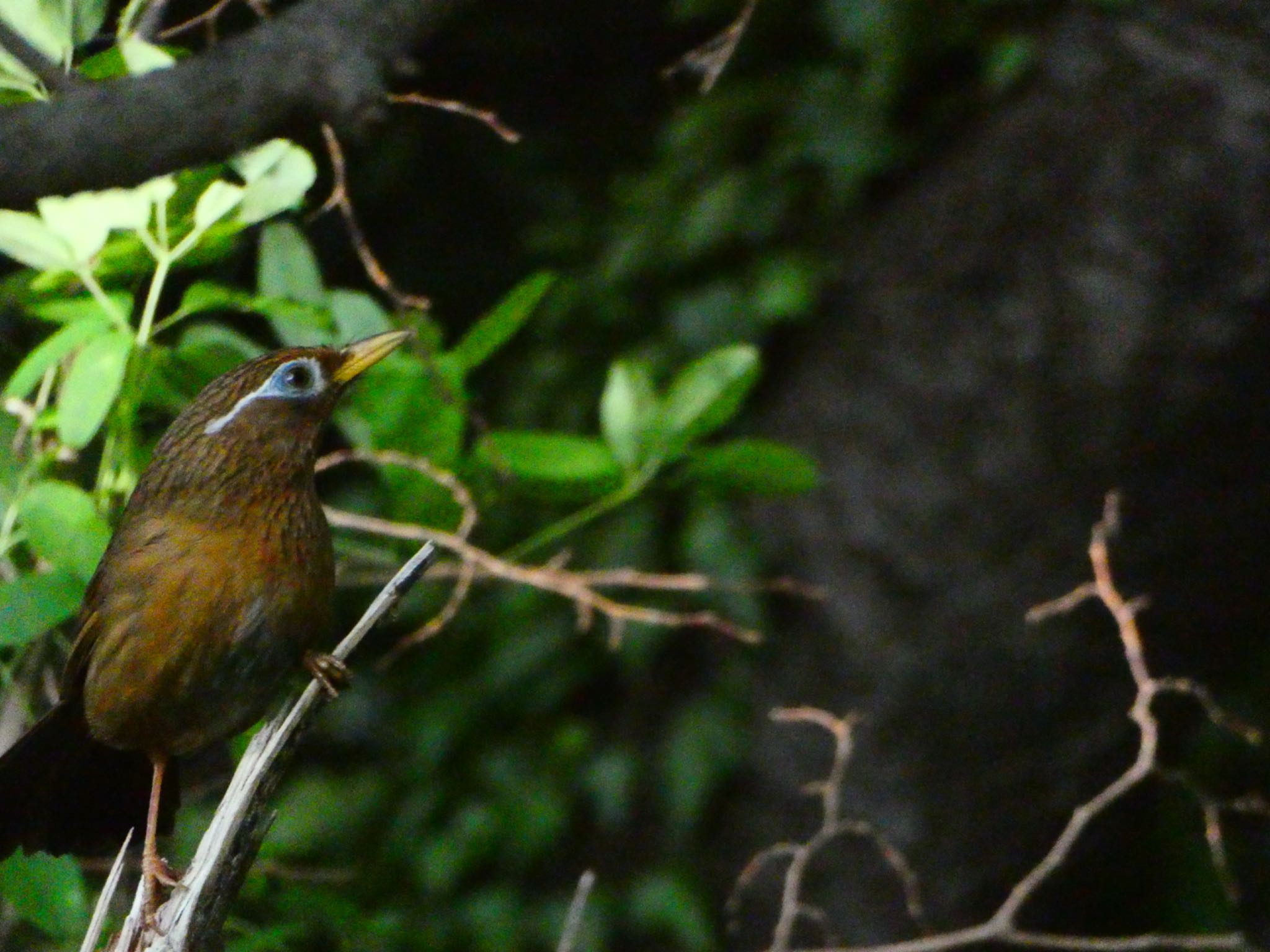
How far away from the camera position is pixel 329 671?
229 cm

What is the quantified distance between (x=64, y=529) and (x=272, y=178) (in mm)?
559

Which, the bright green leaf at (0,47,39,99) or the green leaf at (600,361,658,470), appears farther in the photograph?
the green leaf at (600,361,658,470)

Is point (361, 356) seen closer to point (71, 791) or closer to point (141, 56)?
point (141, 56)

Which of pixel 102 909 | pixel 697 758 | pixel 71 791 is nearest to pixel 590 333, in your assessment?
pixel 697 758

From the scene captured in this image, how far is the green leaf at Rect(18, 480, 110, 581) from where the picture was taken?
228cm

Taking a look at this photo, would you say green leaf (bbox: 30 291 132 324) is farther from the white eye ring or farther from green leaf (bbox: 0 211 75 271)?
the white eye ring

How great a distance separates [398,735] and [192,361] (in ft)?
6.53

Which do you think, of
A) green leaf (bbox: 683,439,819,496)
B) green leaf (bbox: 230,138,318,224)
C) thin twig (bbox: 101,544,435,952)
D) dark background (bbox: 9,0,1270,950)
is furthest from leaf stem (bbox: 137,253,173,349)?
dark background (bbox: 9,0,1270,950)

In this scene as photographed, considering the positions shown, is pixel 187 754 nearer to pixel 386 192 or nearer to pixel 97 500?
pixel 97 500

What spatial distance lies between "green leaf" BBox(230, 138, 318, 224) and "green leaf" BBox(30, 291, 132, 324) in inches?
8.3

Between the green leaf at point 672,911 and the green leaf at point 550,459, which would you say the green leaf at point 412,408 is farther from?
the green leaf at point 672,911

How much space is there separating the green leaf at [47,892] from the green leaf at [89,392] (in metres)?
0.57

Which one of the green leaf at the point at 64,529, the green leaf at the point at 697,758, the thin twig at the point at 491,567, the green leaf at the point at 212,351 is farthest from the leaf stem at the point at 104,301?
the green leaf at the point at 697,758

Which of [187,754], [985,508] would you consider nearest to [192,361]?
[187,754]
